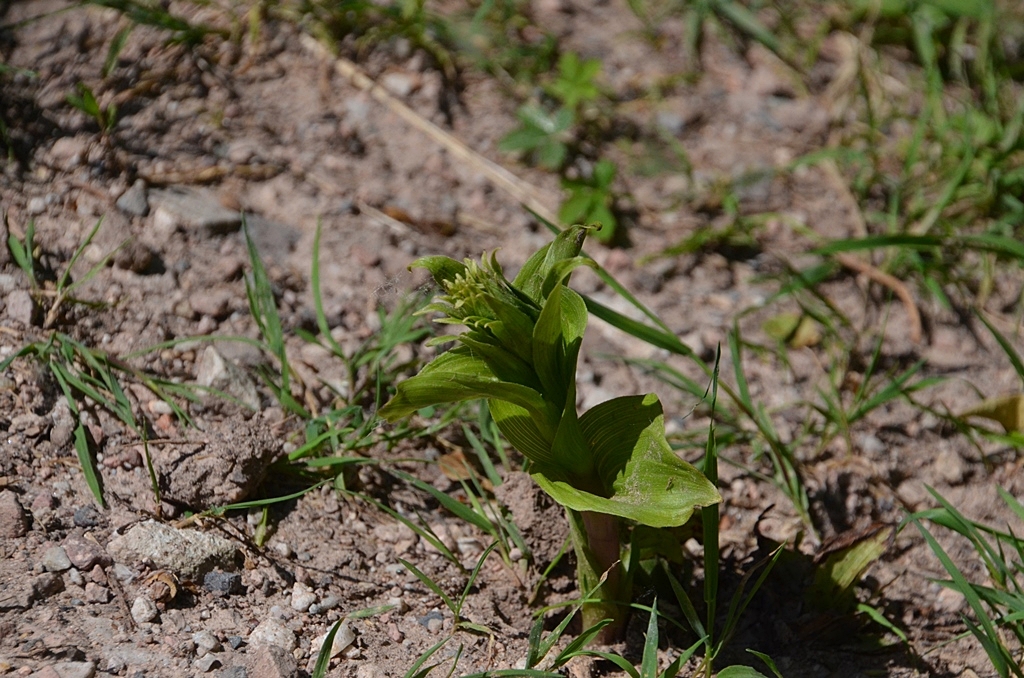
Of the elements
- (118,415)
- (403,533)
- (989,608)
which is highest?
(118,415)

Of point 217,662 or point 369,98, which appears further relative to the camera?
point 369,98

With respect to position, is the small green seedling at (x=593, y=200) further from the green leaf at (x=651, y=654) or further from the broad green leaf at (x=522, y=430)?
the green leaf at (x=651, y=654)

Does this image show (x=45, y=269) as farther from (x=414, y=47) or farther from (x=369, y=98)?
(x=414, y=47)

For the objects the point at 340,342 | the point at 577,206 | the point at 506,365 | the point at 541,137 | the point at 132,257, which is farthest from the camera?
the point at 541,137

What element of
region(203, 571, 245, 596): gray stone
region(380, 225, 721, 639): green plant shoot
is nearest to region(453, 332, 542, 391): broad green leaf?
region(380, 225, 721, 639): green plant shoot

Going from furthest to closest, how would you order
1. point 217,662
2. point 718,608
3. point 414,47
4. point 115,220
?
point 414,47, point 115,220, point 718,608, point 217,662

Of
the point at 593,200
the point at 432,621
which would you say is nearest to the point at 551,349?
the point at 432,621

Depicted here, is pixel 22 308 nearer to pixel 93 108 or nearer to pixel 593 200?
pixel 93 108

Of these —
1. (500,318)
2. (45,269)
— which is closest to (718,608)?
(500,318)
